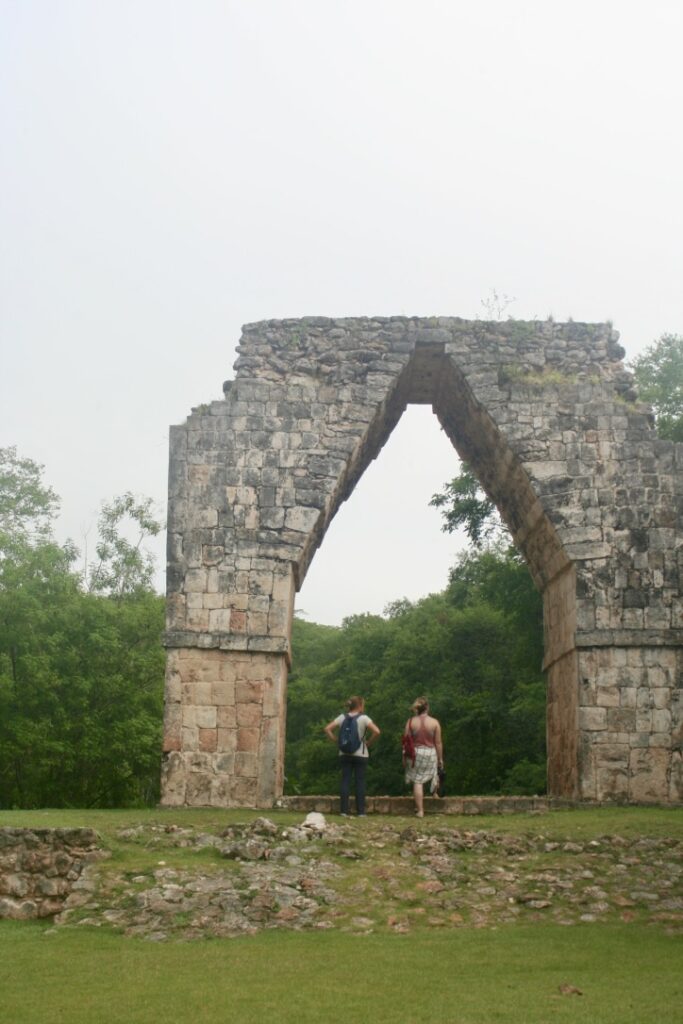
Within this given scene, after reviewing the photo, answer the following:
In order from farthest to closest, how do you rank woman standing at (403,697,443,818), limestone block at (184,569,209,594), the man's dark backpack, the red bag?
limestone block at (184,569,209,594) < the red bag < woman standing at (403,697,443,818) < the man's dark backpack

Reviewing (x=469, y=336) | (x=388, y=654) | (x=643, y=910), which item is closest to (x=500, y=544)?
(x=388, y=654)

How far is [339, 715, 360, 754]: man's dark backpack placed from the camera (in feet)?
35.9

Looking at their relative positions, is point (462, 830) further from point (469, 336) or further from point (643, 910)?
point (469, 336)

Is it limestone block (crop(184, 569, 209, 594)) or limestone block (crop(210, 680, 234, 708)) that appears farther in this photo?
limestone block (crop(184, 569, 209, 594))

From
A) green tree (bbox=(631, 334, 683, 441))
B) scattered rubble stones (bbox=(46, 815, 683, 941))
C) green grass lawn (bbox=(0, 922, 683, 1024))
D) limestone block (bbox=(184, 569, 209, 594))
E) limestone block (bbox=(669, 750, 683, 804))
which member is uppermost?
green tree (bbox=(631, 334, 683, 441))

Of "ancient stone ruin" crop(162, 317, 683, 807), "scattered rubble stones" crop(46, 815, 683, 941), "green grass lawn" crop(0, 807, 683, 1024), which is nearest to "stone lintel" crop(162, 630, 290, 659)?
"ancient stone ruin" crop(162, 317, 683, 807)

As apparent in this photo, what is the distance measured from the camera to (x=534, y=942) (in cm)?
705

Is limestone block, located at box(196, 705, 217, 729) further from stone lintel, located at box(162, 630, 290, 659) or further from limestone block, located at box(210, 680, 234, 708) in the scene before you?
stone lintel, located at box(162, 630, 290, 659)

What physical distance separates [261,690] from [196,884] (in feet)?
14.2

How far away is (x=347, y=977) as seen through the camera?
6.30 meters

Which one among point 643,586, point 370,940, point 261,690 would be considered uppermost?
point 643,586

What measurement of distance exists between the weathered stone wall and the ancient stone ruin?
10.6 feet

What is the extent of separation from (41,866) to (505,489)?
25.6ft

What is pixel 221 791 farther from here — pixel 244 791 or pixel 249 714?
pixel 249 714
